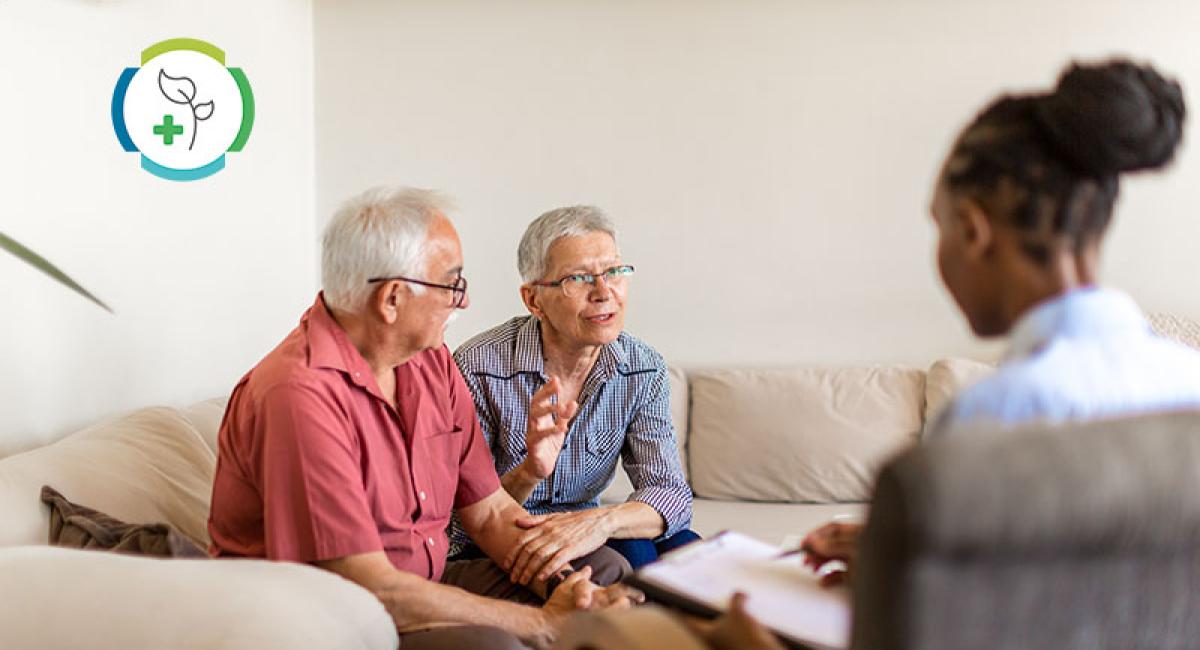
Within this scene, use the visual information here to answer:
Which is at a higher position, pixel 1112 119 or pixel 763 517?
pixel 1112 119

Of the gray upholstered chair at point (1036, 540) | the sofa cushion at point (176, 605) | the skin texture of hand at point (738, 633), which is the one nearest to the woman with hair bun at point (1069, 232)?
the gray upholstered chair at point (1036, 540)

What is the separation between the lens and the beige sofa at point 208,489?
5.06ft

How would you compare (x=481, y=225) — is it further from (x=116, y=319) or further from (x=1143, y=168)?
(x=1143, y=168)

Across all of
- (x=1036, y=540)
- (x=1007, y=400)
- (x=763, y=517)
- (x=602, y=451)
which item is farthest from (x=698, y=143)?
(x=1036, y=540)

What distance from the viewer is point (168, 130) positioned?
2.85 m

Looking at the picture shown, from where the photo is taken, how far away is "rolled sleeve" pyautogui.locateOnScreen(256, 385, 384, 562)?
179 cm

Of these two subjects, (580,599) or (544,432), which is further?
(544,432)

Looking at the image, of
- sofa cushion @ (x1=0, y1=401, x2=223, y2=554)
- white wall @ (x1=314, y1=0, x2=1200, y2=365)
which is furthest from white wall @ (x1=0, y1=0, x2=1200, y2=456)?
sofa cushion @ (x1=0, y1=401, x2=223, y2=554)

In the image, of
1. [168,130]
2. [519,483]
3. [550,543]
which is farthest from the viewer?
[168,130]

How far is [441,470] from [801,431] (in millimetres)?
1570

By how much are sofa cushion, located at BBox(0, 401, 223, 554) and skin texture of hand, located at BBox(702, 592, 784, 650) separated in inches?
50.6

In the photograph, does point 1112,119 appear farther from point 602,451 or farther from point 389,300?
point 602,451

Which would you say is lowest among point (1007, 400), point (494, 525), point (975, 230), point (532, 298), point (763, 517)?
point (763, 517)

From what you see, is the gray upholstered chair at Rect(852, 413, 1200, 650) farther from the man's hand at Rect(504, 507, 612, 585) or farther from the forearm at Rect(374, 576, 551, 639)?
the man's hand at Rect(504, 507, 612, 585)
